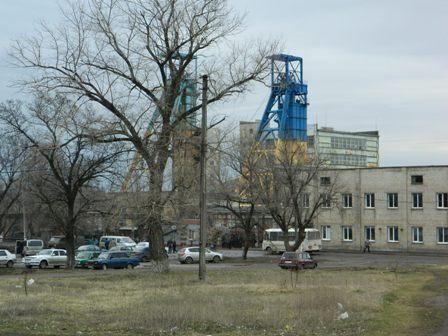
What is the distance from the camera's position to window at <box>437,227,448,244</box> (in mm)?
66625

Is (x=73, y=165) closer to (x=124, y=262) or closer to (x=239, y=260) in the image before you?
(x=124, y=262)

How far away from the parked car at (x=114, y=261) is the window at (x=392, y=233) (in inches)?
1305

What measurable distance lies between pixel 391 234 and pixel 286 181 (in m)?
24.5

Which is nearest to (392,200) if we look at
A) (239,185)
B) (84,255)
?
(239,185)

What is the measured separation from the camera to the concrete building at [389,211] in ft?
221

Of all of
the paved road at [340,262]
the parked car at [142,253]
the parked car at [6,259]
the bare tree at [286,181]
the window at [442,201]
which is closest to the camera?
the paved road at [340,262]

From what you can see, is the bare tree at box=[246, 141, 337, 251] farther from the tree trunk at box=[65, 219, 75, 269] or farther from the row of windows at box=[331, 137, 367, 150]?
the row of windows at box=[331, 137, 367, 150]

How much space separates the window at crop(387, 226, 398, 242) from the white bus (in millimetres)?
8372

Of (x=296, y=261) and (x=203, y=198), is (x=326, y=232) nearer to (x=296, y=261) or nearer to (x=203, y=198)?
(x=296, y=261)

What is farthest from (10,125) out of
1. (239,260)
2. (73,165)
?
(239,260)

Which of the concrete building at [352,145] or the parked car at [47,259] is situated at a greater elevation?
the concrete building at [352,145]

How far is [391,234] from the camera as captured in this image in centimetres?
7081

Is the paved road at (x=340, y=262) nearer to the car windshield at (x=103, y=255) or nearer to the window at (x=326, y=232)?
the car windshield at (x=103, y=255)

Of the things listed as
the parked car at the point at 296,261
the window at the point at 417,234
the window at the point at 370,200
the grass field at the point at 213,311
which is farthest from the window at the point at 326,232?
the grass field at the point at 213,311
